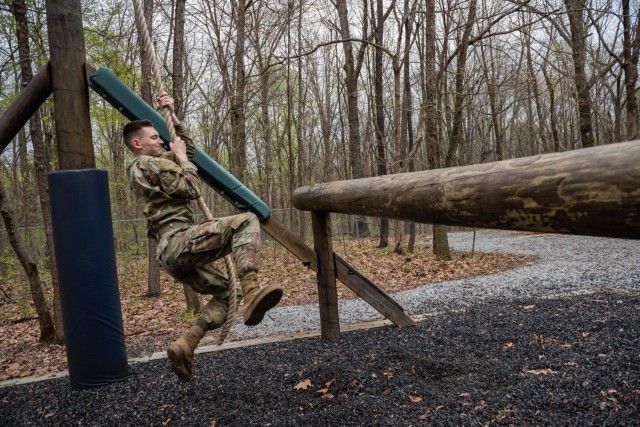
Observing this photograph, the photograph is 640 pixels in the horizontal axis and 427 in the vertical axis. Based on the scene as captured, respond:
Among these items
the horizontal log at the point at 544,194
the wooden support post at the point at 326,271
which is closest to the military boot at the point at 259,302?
the horizontal log at the point at 544,194

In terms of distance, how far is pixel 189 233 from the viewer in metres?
2.93

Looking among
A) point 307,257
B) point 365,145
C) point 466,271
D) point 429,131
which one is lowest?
point 466,271

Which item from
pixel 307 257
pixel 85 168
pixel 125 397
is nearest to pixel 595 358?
pixel 307 257

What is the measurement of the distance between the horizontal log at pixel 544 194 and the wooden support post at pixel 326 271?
202cm

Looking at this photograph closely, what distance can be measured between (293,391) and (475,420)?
143 centimetres

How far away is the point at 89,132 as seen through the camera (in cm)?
374

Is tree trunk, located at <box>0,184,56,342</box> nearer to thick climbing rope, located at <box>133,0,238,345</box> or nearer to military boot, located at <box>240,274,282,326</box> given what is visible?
thick climbing rope, located at <box>133,0,238,345</box>

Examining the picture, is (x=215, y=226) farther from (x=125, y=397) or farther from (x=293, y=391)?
(x=125, y=397)

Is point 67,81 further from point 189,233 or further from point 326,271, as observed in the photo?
point 326,271

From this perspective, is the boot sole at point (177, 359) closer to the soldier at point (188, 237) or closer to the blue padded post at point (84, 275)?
the soldier at point (188, 237)

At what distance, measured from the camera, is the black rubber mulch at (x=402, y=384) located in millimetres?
2746

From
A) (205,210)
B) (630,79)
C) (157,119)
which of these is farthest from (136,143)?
(630,79)

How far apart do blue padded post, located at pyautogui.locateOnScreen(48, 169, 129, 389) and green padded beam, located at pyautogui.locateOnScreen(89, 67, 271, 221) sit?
67 cm

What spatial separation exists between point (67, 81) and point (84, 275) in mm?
1660
